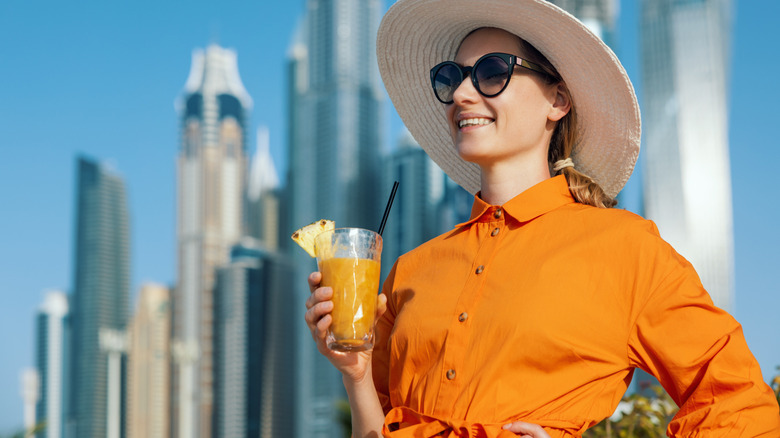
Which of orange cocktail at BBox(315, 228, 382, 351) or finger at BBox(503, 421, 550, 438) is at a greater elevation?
orange cocktail at BBox(315, 228, 382, 351)

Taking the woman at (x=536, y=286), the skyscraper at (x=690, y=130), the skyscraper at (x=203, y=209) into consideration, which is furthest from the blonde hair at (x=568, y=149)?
the skyscraper at (x=203, y=209)

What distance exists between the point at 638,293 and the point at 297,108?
106 metres

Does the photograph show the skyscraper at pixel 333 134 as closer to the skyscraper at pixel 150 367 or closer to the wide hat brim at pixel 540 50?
the skyscraper at pixel 150 367

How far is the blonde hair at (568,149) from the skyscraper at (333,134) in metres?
88.3

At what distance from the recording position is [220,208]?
119m

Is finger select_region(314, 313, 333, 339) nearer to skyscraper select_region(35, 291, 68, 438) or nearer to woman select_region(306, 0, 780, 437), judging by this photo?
woman select_region(306, 0, 780, 437)

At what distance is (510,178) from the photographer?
2.04 metres

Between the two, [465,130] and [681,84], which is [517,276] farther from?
[681,84]

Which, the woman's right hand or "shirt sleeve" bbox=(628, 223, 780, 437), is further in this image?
the woman's right hand

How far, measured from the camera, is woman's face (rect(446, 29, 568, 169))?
6.48 ft

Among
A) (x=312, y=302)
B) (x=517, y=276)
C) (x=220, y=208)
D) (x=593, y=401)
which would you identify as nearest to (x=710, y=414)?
(x=593, y=401)

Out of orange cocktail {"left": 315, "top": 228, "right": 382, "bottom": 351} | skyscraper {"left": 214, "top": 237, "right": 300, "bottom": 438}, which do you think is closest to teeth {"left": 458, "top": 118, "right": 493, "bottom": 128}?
orange cocktail {"left": 315, "top": 228, "right": 382, "bottom": 351}

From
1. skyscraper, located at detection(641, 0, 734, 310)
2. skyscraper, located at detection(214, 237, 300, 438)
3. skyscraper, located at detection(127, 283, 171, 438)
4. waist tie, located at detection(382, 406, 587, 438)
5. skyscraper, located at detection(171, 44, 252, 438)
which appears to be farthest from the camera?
skyscraper, located at detection(127, 283, 171, 438)

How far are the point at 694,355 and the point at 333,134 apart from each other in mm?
97604
